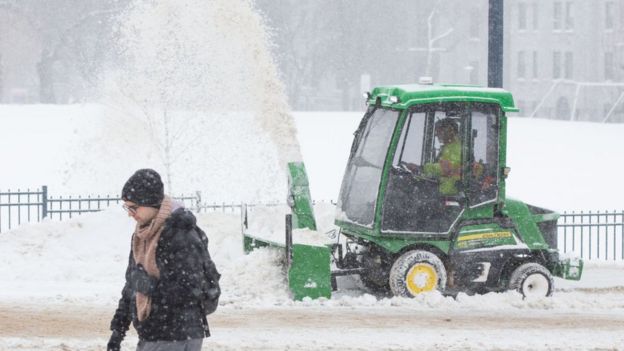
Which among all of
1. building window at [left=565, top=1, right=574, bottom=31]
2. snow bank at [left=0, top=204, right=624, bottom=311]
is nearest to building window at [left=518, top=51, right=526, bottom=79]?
building window at [left=565, top=1, right=574, bottom=31]

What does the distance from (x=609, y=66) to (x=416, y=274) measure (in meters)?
67.7

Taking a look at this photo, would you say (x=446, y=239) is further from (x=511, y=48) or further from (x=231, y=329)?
(x=511, y=48)

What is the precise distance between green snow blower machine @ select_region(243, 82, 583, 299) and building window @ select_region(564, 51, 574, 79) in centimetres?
6971

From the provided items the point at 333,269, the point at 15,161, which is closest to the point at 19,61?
the point at 15,161

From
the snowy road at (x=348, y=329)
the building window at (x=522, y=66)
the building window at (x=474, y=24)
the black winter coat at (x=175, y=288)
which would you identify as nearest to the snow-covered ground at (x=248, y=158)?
the snowy road at (x=348, y=329)

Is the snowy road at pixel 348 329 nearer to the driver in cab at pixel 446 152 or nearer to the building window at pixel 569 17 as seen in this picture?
the driver in cab at pixel 446 152

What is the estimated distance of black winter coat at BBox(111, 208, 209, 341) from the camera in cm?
660

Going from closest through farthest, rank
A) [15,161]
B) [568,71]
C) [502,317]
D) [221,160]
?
[502,317]
[221,160]
[15,161]
[568,71]

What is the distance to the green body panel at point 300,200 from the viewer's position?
1324 centimetres

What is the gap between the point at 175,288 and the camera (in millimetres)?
6609

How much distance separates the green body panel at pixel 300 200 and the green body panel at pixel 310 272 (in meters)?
0.79

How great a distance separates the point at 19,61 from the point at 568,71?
128ft

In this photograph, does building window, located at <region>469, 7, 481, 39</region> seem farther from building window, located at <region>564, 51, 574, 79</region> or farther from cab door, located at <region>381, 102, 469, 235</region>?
cab door, located at <region>381, 102, 469, 235</region>

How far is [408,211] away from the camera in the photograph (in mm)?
12664
